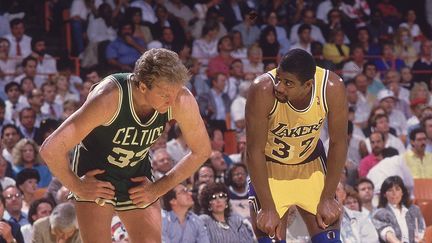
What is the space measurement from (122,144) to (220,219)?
3.74m

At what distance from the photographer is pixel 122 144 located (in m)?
6.10

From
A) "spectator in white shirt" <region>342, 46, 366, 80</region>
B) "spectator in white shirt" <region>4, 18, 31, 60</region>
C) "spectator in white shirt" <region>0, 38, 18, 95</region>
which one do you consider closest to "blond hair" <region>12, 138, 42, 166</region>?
"spectator in white shirt" <region>0, 38, 18, 95</region>

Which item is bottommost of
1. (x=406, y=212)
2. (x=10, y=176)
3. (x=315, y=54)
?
(x=406, y=212)

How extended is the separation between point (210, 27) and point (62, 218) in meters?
7.15

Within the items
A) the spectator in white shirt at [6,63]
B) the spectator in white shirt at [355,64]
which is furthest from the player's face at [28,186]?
the spectator in white shirt at [355,64]

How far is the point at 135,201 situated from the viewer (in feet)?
20.3

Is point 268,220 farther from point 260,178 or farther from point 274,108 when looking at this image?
point 274,108

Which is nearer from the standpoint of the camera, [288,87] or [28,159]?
[288,87]

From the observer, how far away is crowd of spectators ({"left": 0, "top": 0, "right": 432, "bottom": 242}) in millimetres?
9656

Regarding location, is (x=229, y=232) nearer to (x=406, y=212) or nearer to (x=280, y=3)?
(x=406, y=212)

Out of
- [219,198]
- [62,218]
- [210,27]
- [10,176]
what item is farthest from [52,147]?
[210,27]

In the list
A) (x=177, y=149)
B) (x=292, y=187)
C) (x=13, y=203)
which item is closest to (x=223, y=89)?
(x=177, y=149)

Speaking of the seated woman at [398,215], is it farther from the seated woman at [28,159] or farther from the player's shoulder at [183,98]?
the player's shoulder at [183,98]

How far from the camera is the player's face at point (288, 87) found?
611 centimetres
